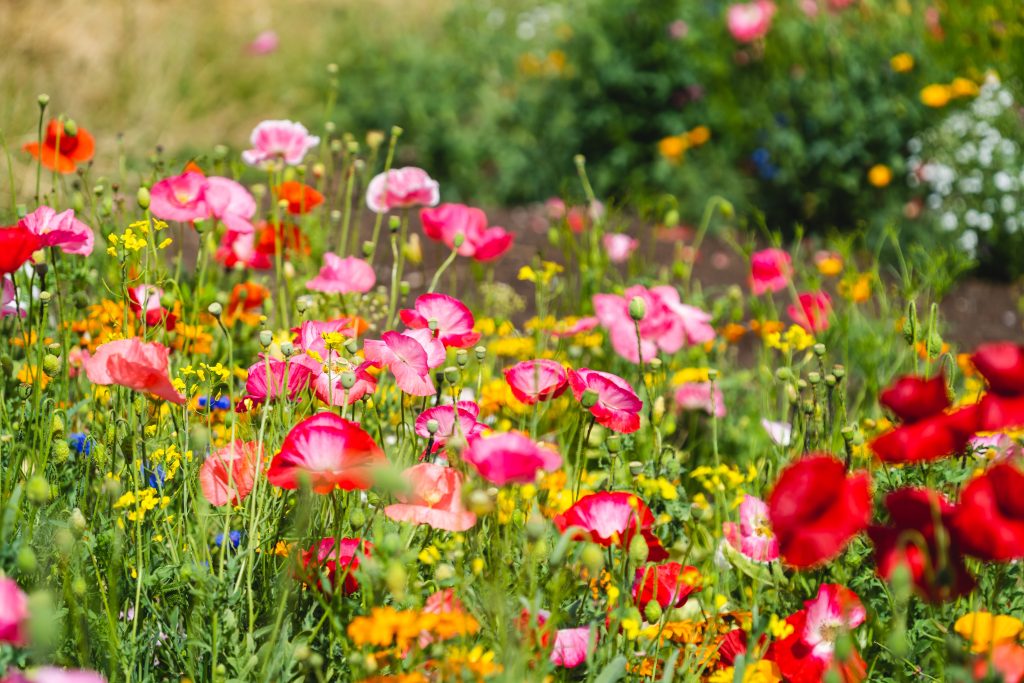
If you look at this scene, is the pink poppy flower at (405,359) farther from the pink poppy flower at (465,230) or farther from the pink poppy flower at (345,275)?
the pink poppy flower at (465,230)

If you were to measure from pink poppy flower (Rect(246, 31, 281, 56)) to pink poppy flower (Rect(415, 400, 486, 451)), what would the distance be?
5017 millimetres

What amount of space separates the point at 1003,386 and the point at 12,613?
3.06 feet

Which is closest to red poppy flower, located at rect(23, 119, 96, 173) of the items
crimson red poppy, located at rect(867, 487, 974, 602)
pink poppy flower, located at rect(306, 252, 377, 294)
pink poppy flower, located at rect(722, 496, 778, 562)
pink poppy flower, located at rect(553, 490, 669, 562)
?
pink poppy flower, located at rect(306, 252, 377, 294)

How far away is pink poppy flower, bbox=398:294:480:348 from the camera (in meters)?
1.65

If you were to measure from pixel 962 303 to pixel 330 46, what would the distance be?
371 cm

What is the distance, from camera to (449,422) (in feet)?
4.90

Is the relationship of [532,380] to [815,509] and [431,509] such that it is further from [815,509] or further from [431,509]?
[815,509]

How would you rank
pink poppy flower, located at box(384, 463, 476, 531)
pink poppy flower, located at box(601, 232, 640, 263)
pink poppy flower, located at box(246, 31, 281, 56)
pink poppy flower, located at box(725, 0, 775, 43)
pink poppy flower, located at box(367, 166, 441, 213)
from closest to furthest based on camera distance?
pink poppy flower, located at box(384, 463, 476, 531)
pink poppy flower, located at box(367, 166, 441, 213)
pink poppy flower, located at box(601, 232, 640, 263)
pink poppy flower, located at box(725, 0, 775, 43)
pink poppy flower, located at box(246, 31, 281, 56)

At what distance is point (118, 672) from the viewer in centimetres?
145

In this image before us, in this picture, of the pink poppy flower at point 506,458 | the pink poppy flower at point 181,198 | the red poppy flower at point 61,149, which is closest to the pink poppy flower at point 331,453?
the pink poppy flower at point 506,458

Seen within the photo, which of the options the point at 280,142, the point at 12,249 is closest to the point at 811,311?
the point at 280,142

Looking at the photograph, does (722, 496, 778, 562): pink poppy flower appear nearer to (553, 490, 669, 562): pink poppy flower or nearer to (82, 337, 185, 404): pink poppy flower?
(553, 490, 669, 562): pink poppy flower

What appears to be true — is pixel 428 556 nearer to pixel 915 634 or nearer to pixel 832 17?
pixel 915 634

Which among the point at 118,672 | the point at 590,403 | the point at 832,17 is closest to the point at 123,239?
the point at 118,672
